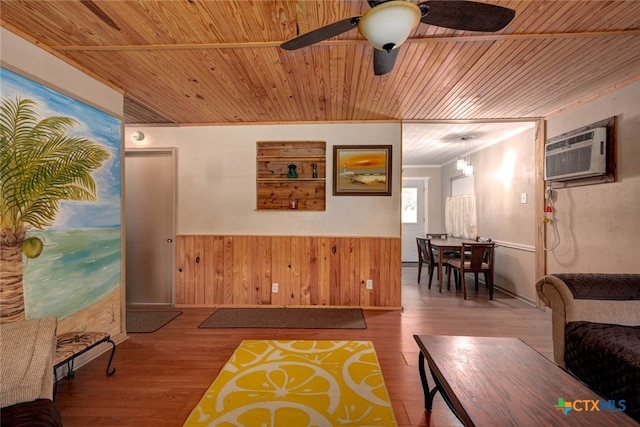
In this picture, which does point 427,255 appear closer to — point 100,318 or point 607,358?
point 607,358

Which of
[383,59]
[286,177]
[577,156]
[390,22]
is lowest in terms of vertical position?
[286,177]

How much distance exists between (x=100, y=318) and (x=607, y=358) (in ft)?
12.2

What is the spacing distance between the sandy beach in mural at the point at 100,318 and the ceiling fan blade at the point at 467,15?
316 centimetres

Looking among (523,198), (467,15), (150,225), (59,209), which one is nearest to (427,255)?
(523,198)

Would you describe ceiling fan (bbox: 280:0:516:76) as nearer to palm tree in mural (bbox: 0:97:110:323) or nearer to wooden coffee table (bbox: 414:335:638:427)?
wooden coffee table (bbox: 414:335:638:427)

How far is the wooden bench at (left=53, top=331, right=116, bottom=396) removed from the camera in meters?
1.69

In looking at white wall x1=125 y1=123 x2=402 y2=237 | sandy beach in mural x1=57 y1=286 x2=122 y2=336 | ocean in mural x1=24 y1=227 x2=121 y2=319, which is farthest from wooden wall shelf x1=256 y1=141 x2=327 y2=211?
sandy beach in mural x1=57 y1=286 x2=122 y2=336

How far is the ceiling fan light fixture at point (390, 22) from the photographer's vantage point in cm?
120

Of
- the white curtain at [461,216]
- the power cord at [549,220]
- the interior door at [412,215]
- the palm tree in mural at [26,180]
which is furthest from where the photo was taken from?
the interior door at [412,215]

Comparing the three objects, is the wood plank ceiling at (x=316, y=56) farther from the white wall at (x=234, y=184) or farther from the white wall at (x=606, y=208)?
the white wall at (x=234, y=184)

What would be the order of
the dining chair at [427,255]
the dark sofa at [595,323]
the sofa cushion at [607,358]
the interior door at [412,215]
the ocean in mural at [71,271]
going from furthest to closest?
1. the interior door at [412,215]
2. the dining chair at [427,255]
3. the ocean in mural at [71,271]
4. the dark sofa at [595,323]
5. the sofa cushion at [607,358]

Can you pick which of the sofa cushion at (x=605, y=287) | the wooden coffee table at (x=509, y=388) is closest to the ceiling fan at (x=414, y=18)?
the wooden coffee table at (x=509, y=388)

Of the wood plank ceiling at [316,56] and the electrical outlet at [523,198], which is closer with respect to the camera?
the wood plank ceiling at [316,56]

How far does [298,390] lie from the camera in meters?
1.84
